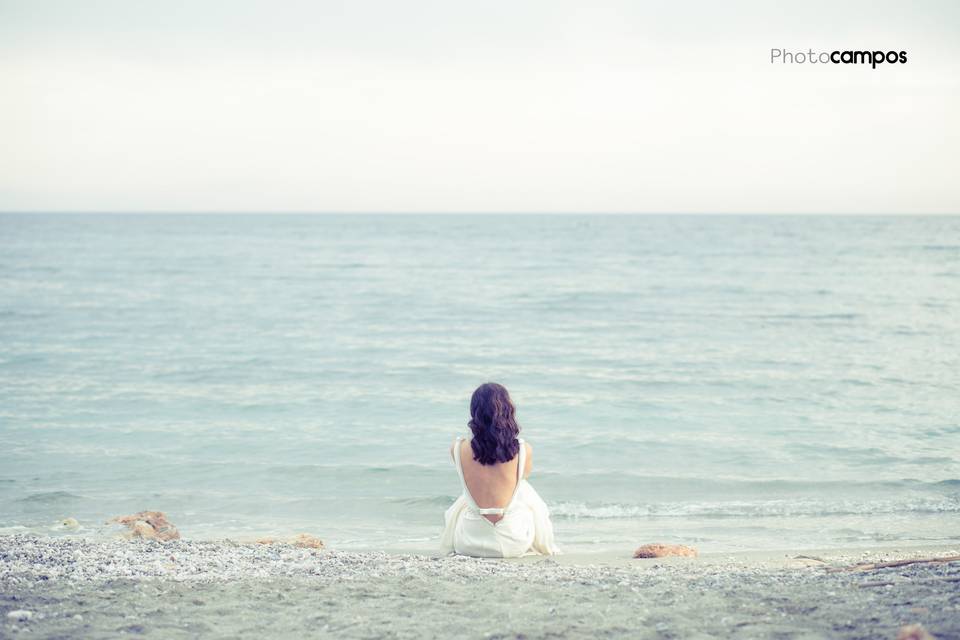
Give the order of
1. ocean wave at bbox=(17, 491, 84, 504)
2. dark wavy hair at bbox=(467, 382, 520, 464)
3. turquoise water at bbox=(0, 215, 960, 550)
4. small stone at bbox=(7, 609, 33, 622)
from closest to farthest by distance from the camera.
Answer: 1. small stone at bbox=(7, 609, 33, 622)
2. dark wavy hair at bbox=(467, 382, 520, 464)
3. turquoise water at bbox=(0, 215, 960, 550)
4. ocean wave at bbox=(17, 491, 84, 504)

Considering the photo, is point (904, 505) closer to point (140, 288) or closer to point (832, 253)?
point (140, 288)

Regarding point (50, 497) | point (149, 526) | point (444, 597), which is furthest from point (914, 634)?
point (50, 497)

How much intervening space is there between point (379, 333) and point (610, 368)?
7.41 meters

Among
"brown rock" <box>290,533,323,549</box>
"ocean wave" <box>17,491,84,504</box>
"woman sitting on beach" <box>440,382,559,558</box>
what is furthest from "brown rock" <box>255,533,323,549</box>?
"ocean wave" <box>17,491,84,504</box>

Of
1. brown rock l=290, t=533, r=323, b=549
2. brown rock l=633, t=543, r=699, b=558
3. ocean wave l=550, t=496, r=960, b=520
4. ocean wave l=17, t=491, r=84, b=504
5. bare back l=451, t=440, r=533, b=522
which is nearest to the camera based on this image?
bare back l=451, t=440, r=533, b=522

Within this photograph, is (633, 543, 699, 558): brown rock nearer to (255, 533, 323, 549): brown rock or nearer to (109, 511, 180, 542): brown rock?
(255, 533, 323, 549): brown rock


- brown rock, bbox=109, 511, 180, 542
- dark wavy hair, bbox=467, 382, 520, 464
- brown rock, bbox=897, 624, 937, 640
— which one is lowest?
brown rock, bbox=109, 511, 180, 542

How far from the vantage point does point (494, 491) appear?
6004mm

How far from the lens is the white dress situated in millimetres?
6074

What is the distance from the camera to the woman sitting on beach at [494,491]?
5871 mm

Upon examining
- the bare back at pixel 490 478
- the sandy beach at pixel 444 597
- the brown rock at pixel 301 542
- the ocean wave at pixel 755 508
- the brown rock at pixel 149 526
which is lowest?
the ocean wave at pixel 755 508

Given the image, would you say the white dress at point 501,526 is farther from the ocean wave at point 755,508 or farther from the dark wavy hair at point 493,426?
the ocean wave at point 755,508

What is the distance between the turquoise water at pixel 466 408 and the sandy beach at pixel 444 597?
255cm

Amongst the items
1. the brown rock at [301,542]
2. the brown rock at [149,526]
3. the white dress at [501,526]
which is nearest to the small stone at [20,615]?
the brown rock at [301,542]
